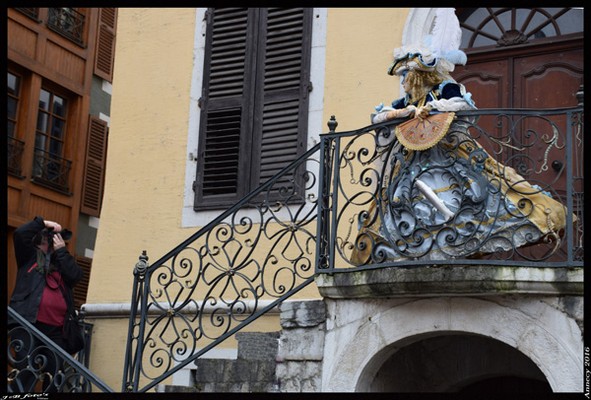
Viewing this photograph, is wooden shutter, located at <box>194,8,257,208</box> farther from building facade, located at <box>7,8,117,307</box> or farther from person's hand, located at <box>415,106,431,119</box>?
building facade, located at <box>7,8,117,307</box>

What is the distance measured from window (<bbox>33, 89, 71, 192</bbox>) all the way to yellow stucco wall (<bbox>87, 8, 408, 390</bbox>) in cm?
630

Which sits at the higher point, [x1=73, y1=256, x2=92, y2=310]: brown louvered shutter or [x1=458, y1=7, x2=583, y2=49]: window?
[x1=458, y1=7, x2=583, y2=49]: window

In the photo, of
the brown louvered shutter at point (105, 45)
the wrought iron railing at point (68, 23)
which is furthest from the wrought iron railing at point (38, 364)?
the brown louvered shutter at point (105, 45)

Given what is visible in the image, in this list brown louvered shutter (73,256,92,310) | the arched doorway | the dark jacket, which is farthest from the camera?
brown louvered shutter (73,256,92,310)

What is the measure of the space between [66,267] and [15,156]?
8384 mm

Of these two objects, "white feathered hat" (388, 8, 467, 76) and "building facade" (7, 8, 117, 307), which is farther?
"building facade" (7, 8, 117, 307)

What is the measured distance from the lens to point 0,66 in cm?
878

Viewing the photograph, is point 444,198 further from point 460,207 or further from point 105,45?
point 105,45

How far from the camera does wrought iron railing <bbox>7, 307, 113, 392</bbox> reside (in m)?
8.72

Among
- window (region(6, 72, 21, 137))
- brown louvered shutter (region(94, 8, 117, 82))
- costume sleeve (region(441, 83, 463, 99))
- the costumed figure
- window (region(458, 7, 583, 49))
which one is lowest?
the costumed figure

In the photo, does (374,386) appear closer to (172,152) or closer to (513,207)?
(513,207)

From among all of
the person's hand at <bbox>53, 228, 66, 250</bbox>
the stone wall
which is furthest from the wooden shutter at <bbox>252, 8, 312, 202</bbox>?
the stone wall

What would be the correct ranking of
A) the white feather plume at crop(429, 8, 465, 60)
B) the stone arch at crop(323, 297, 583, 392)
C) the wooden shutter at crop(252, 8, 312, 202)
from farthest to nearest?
the wooden shutter at crop(252, 8, 312, 202)
the white feather plume at crop(429, 8, 465, 60)
the stone arch at crop(323, 297, 583, 392)

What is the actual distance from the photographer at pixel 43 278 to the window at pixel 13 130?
8078mm
